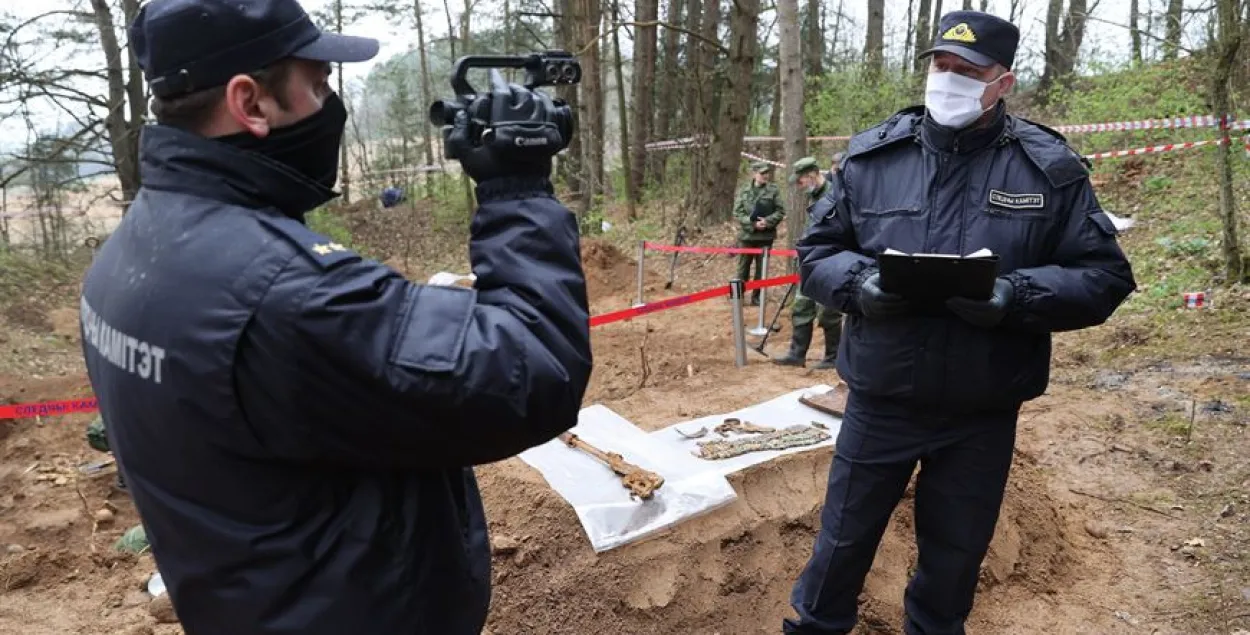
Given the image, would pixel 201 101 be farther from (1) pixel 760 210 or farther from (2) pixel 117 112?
(2) pixel 117 112

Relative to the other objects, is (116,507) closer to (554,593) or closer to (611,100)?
(554,593)

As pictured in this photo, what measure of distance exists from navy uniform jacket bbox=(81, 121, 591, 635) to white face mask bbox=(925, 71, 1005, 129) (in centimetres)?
176

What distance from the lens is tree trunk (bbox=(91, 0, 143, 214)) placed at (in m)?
12.4

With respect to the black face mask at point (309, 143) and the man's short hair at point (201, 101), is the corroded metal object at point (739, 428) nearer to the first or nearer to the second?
the black face mask at point (309, 143)

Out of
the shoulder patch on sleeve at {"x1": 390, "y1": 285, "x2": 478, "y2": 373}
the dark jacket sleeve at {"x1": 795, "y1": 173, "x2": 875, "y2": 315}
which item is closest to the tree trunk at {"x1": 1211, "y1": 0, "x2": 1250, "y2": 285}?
the dark jacket sleeve at {"x1": 795, "y1": 173, "x2": 875, "y2": 315}

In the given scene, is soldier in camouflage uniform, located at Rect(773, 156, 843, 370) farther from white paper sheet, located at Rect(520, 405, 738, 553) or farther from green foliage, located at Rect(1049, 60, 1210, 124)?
green foliage, located at Rect(1049, 60, 1210, 124)

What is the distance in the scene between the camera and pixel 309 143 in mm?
1425

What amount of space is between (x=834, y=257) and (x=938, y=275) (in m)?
0.52

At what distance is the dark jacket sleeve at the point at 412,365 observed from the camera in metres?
1.19

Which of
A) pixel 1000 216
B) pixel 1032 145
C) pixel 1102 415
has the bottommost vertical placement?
pixel 1102 415

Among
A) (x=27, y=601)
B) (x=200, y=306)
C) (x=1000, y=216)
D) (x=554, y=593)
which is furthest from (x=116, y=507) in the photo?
(x=1000, y=216)

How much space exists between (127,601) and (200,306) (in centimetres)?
358

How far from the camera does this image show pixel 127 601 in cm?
394

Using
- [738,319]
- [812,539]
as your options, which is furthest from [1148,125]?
[812,539]
